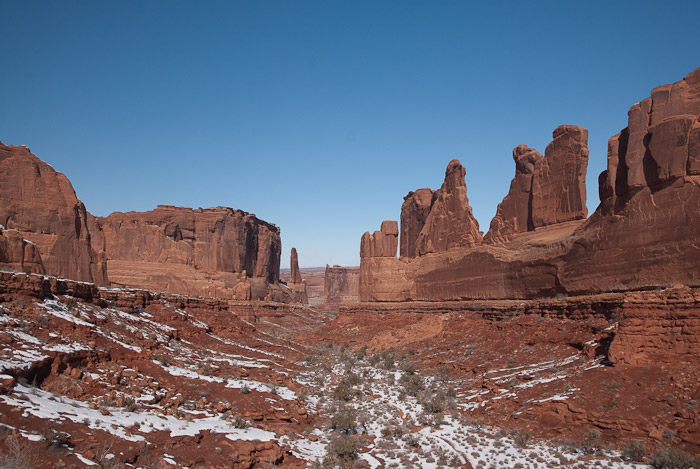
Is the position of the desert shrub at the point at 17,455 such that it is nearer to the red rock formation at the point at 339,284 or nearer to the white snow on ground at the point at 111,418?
the white snow on ground at the point at 111,418

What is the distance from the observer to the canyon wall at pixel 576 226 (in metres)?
18.1

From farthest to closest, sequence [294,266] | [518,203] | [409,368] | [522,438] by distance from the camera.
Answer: [294,266] < [518,203] < [409,368] < [522,438]

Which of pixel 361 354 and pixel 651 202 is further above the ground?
pixel 651 202

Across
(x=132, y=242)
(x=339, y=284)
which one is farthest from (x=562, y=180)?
(x=339, y=284)

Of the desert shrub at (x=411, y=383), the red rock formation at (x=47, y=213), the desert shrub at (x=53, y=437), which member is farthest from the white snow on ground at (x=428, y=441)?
the red rock formation at (x=47, y=213)

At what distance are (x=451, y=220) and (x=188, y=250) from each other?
35.7 metres

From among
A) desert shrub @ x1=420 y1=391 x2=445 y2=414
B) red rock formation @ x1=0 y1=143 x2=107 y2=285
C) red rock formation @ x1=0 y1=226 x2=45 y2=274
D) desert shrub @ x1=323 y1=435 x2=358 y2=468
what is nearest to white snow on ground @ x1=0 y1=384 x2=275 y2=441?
desert shrub @ x1=323 y1=435 x2=358 y2=468

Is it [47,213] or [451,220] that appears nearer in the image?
[47,213]

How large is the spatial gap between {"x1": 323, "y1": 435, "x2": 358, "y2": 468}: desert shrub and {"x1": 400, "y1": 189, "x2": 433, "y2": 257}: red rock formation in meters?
34.2

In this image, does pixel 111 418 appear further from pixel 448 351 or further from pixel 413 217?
pixel 413 217

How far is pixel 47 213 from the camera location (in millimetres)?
29797

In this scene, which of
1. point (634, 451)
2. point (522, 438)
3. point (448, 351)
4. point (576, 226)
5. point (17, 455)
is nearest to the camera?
point (17, 455)

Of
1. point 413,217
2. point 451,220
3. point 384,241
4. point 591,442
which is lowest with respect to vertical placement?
point 591,442

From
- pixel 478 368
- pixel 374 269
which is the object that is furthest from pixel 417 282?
pixel 478 368
